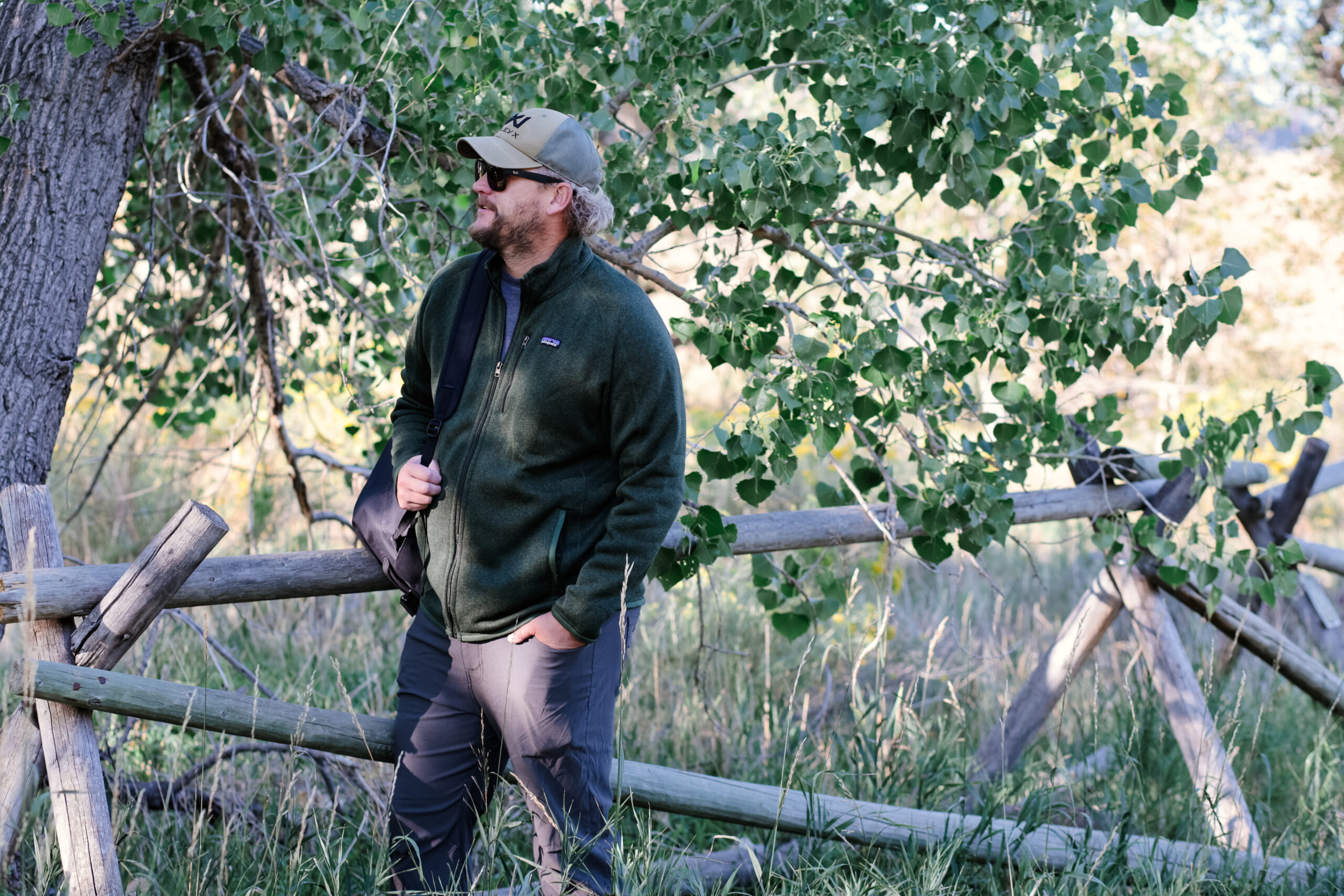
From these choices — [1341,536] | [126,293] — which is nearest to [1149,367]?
[1341,536]

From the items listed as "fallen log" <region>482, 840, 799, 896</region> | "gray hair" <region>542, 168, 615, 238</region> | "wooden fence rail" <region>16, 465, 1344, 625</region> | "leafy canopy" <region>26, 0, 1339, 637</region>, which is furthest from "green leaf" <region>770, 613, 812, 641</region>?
"gray hair" <region>542, 168, 615, 238</region>

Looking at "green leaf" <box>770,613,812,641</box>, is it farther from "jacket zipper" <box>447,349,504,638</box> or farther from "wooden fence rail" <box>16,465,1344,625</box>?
"jacket zipper" <box>447,349,504,638</box>

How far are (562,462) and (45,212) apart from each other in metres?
1.59

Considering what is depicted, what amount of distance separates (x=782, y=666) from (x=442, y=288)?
3299 mm

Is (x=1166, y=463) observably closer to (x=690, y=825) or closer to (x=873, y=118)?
(x=873, y=118)

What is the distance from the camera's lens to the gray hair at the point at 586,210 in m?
2.53

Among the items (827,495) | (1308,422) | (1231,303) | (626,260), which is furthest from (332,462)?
(1308,422)

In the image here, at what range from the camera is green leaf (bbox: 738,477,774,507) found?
2.96 metres

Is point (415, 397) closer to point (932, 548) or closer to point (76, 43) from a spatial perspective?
point (76, 43)

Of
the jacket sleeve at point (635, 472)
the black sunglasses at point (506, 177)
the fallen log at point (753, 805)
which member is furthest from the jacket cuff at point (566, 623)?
the black sunglasses at point (506, 177)

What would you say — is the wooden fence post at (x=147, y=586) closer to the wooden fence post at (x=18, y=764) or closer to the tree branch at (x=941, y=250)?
the wooden fence post at (x=18, y=764)

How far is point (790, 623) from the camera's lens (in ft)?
11.1

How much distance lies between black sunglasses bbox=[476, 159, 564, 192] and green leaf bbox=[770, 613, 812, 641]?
1.53 meters

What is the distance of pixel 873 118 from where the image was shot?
2824 millimetres
